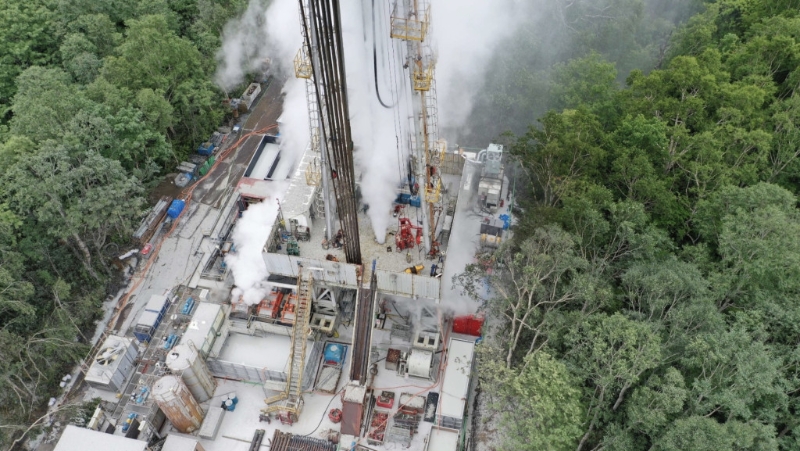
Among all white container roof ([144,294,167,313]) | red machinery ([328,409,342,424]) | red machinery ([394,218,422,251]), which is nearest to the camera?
red machinery ([328,409,342,424])

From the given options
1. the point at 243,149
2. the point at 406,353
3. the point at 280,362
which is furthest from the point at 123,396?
the point at 243,149

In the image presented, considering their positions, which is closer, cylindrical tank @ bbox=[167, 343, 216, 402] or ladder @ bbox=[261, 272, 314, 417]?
cylindrical tank @ bbox=[167, 343, 216, 402]

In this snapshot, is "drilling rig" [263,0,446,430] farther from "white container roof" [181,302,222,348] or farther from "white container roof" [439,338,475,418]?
"white container roof" [181,302,222,348]

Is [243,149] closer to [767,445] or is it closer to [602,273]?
[602,273]

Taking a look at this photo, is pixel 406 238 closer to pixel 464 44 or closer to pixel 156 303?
pixel 156 303

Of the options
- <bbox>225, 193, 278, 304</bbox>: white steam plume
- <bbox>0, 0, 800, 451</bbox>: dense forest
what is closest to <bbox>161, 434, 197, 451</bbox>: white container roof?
<bbox>225, 193, 278, 304</bbox>: white steam plume

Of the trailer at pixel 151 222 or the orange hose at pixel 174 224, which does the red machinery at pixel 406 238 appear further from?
the trailer at pixel 151 222
